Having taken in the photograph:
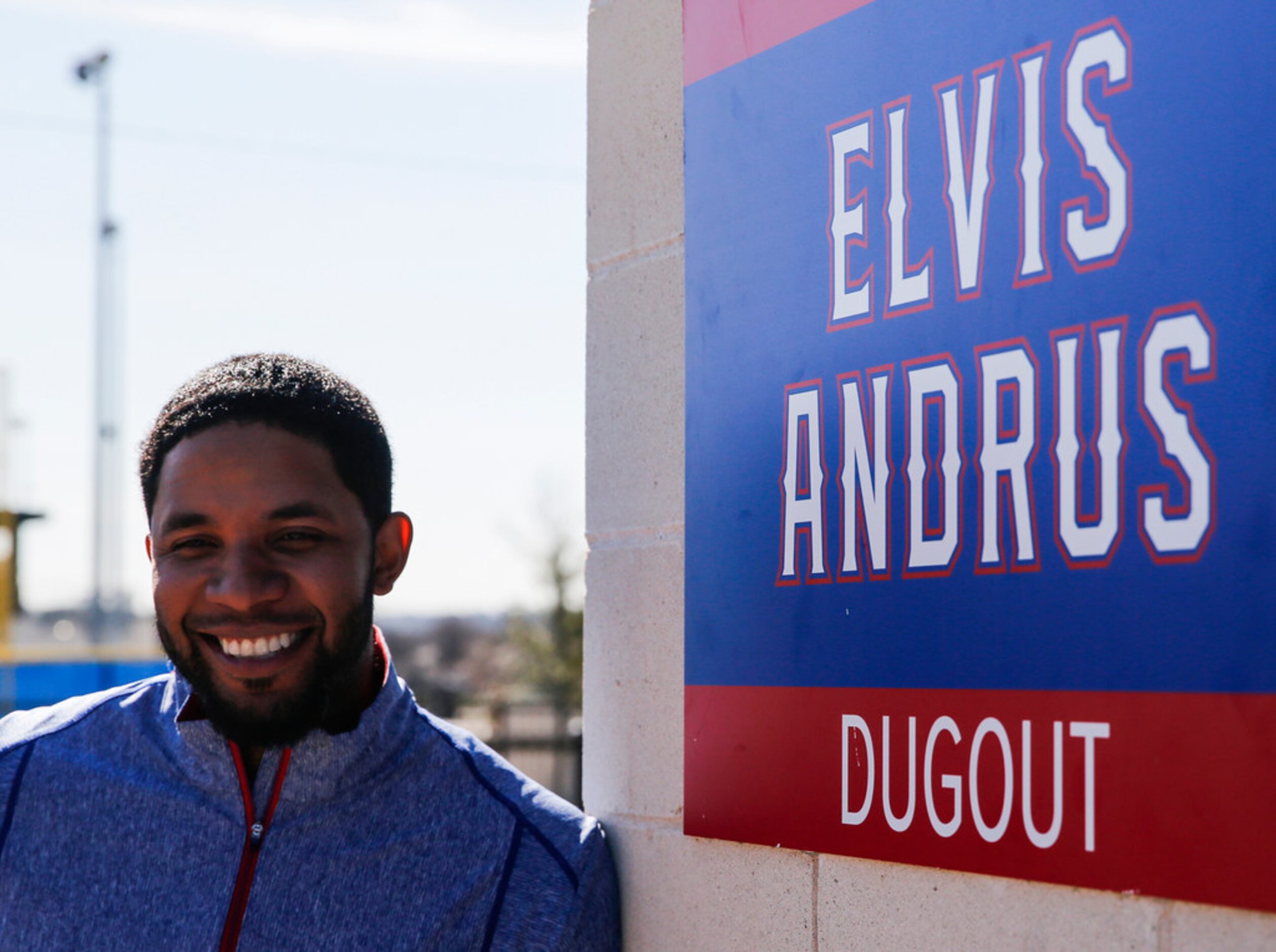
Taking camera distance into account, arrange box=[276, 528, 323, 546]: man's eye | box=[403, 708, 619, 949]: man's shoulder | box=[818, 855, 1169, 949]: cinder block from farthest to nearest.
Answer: box=[276, 528, 323, 546]: man's eye
box=[403, 708, 619, 949]: man's shoulder
box=[818, 855, 1169, 949]: cinder block

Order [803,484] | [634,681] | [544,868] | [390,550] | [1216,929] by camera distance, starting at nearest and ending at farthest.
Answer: [1216,929] → [803,484] → [544,868] → [634,681] → [390,550]

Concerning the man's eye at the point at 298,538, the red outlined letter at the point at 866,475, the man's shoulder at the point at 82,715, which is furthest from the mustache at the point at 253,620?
the red outlined letter at the point at 866,475

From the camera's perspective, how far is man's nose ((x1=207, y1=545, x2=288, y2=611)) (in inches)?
81.0

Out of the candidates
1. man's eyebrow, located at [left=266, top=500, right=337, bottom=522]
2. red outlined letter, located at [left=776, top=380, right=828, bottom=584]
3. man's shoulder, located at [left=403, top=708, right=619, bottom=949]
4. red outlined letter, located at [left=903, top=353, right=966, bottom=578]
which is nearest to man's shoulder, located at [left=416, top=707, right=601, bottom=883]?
man's shoulder, located at [left=403, top=708, right=619, bottom=949]

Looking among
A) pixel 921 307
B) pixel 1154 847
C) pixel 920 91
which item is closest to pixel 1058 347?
pixel 921 307

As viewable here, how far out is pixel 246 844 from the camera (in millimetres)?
2107

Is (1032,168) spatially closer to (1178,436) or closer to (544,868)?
(1178,436)

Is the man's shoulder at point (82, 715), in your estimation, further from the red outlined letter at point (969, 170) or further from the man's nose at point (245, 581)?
the red outlined letter at point (969, 170)

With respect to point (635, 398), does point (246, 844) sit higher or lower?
lower

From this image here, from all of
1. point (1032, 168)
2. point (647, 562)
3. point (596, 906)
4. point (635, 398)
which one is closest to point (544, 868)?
point (596, 906)

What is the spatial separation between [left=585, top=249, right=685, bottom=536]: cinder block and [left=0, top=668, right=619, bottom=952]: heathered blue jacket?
459 mm

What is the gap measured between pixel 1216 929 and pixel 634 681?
3.46ft

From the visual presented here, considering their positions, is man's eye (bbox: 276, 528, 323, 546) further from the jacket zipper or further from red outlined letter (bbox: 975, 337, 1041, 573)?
red outlined letter (bbox: 975, 337, 1041, 573)

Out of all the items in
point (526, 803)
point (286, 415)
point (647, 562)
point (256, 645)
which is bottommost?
point (526, 803)
